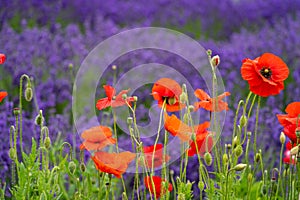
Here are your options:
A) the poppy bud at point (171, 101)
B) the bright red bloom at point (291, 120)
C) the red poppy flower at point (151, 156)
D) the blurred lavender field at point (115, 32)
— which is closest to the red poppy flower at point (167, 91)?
the poppy bud at point (171, 101)

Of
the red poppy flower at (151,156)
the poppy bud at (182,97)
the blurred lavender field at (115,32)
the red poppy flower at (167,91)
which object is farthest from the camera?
the blurred lavender field at (115,32)

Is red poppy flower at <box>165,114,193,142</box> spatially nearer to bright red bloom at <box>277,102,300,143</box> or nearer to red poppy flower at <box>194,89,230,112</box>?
red poppy flower at <box>194,89,230,112</box>

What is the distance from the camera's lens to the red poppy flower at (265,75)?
1743 millimetres

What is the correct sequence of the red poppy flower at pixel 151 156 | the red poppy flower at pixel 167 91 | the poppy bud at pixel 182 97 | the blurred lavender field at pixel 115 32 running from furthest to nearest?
the blurred lavender field at pixel 115 32 → the red poppy flower at pixel 151 156 → the red poppy flower at pixel 167 91 → the poppy bud at pixel 182 97

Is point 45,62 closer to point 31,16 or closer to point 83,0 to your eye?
point 31,16

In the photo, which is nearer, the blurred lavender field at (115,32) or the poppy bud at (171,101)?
the poppy bud at (171,101)

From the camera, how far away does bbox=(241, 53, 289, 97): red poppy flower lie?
5.72 ft

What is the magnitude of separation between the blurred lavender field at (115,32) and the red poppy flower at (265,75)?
42.4 inches

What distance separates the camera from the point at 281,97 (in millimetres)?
3973

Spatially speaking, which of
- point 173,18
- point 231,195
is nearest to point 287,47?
point 173,18

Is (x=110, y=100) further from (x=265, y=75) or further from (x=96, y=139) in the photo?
(x=265, y=75)

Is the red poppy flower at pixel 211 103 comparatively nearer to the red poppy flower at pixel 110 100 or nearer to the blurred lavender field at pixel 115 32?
the red poppy flower at pixel 110 100

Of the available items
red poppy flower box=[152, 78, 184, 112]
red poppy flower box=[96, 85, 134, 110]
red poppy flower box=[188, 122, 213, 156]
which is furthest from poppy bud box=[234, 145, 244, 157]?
red poppy flower box=[96, 85, 134, 110]

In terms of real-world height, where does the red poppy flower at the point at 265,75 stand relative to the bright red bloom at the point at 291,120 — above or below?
above
